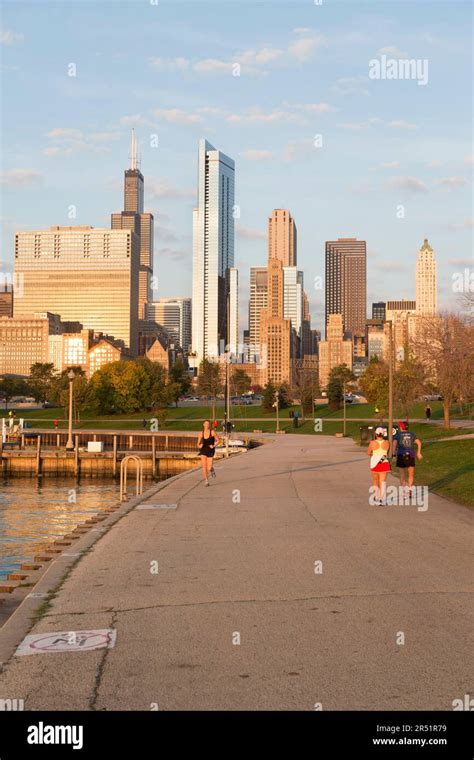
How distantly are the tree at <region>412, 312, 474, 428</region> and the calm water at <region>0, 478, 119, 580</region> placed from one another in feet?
75.2

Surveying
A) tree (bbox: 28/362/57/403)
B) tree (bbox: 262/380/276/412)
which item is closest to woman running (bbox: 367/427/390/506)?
tree (bbox: 262/380/276/412)

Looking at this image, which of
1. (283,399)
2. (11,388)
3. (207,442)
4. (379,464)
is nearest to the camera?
(379,464)

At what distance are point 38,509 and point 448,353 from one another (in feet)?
103

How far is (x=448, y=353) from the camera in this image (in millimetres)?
55906

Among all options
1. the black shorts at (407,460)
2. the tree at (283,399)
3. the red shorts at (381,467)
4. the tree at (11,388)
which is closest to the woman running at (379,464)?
the red shorts at (381,467)

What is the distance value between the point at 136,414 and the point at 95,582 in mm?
97954

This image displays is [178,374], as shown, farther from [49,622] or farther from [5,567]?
[49,622]

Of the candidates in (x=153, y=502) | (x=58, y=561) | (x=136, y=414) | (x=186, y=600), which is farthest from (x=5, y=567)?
(x=136, y=414)

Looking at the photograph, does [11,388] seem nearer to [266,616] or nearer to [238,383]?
[238,383]

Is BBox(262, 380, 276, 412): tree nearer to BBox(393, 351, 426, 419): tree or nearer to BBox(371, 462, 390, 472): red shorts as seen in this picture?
BBox(393, 351, 426, 419): tree

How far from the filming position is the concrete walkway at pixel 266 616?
6414mm

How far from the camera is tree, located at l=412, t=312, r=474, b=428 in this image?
54188 millimetres

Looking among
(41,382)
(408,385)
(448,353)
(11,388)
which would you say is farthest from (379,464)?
(11,388)

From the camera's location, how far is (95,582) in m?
10.8
